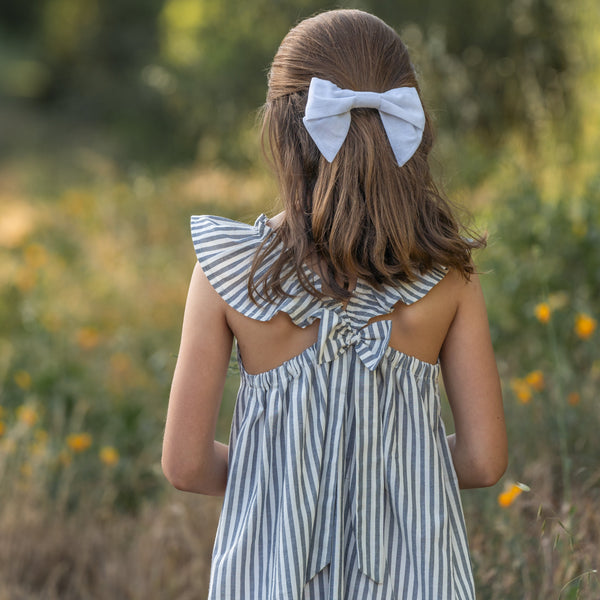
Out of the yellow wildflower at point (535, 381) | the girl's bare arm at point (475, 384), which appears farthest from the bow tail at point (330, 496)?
the yellow wildflower at point (535, 381)

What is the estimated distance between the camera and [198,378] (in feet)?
4.59

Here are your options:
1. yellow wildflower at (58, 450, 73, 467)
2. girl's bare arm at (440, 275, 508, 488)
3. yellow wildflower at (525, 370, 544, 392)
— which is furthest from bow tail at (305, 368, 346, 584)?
yellow wildflower at (58, 450, 73, 467)

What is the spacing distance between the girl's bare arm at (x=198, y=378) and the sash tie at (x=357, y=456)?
0.57 feet

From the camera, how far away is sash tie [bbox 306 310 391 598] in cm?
138

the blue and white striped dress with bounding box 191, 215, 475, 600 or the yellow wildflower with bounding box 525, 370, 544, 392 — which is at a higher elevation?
the yellow wildflower with bounding box 525, 370, 544, 392

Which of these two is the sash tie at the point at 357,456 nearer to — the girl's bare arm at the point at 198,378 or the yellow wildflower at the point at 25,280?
the girl's bare arm at the point at 198,378

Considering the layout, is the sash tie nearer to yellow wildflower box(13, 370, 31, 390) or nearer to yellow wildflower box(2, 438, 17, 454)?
yellow wildflower box(2, 438, 17, 454)

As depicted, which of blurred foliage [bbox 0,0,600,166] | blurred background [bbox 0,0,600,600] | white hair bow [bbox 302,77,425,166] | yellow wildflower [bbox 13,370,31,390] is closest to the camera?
white hair bow [bbox 302,77,425,166]

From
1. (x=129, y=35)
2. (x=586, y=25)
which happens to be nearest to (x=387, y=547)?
(x=586, y=25)

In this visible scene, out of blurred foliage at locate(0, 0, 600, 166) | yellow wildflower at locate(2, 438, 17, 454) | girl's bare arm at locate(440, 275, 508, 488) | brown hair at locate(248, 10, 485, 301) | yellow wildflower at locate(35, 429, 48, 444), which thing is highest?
blurred foliage at locate(0, 0, 600, 166)

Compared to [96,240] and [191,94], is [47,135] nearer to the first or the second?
[191,94]

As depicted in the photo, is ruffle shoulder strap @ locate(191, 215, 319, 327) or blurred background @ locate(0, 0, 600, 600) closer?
ruffle shoulder strap @ locate(191, 215, 319, 327)

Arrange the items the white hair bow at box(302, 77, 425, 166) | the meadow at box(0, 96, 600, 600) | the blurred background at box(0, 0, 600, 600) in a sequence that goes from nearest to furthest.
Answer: the white hair bow at box(302, 77, 425, 166) < the meadow at box(0, 96, 600, 600) < the blurred background at box(0, 0, 600, 600)

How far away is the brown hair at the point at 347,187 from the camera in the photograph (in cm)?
139
